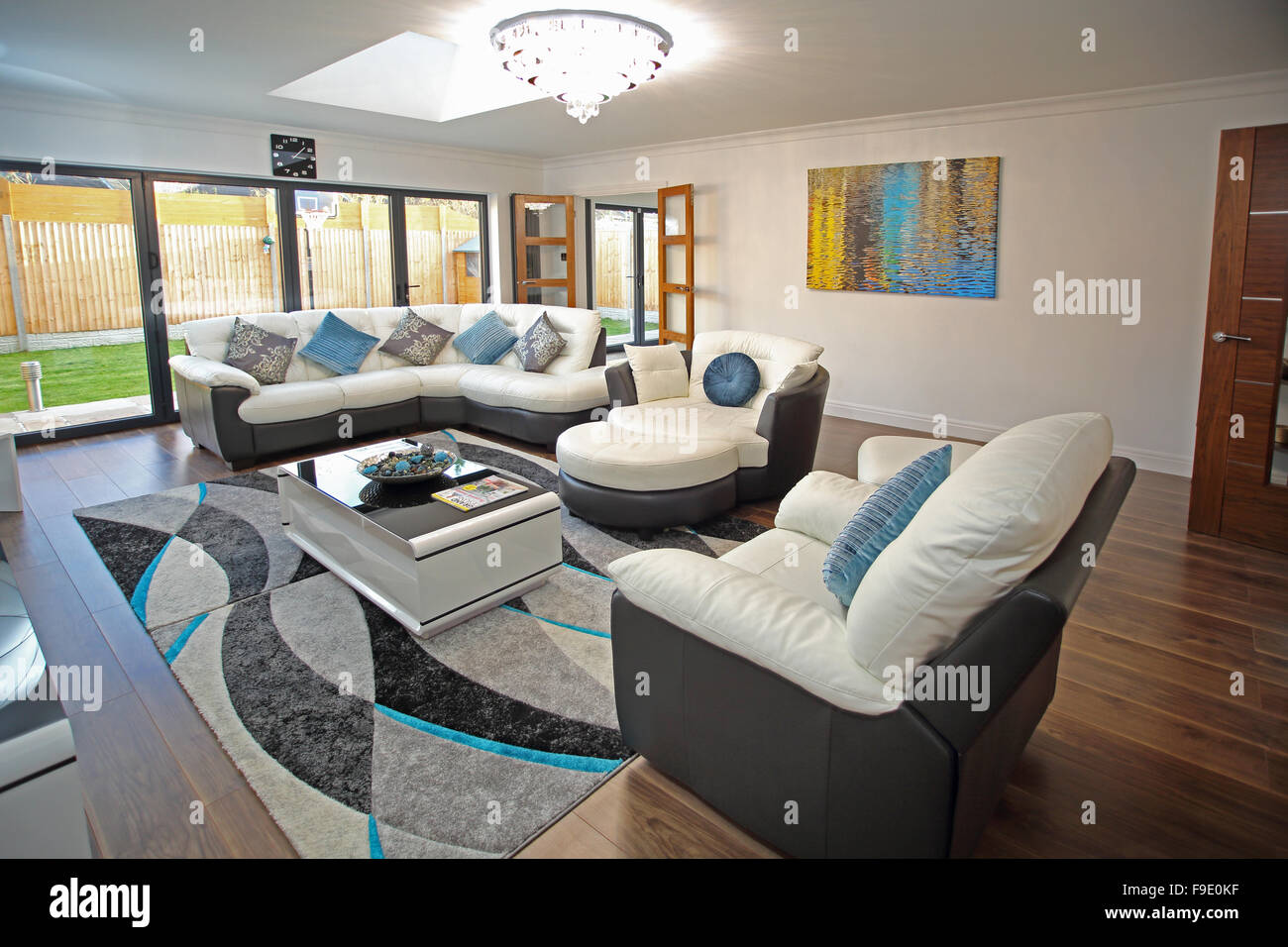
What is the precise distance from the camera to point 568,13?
11.6 ft

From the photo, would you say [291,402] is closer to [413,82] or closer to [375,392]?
[375,392]

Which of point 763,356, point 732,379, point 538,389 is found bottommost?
→ point 538,389

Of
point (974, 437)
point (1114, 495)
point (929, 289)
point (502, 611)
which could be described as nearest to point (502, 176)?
point (929, 289)

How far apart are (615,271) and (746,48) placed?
5.83m

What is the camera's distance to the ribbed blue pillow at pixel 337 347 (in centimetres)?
591

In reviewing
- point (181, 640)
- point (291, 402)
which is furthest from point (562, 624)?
point (291, 402)

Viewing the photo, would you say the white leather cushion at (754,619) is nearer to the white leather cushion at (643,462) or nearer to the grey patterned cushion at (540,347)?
the white leather cushion at (643,462)

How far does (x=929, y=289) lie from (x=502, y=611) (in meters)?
4.41

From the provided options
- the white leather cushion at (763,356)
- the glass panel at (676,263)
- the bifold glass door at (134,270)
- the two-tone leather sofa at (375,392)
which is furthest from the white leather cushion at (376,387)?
the glass panel at (676,263)

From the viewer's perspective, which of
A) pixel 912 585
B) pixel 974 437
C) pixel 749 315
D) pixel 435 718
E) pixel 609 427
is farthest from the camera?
pixel 749 315

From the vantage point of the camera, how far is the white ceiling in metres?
3.33

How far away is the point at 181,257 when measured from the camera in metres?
6.27
